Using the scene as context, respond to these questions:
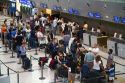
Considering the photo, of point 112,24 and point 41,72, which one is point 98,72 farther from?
point 112,24

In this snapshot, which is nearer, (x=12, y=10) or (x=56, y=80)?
(x=56, y=80)

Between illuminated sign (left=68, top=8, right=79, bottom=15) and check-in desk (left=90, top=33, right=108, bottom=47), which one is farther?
illuminated sign (left=68, top=8, right=79, bottom=15)

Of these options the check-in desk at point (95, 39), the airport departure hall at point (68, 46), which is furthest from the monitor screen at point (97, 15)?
the check-in desk at point (95, 39)

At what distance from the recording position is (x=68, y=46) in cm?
2038

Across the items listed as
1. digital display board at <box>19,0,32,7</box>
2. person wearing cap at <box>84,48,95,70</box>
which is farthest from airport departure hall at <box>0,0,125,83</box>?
digital display board at <box>19,0,32,7</box>

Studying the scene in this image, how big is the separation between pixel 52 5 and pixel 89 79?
18137 millimetres

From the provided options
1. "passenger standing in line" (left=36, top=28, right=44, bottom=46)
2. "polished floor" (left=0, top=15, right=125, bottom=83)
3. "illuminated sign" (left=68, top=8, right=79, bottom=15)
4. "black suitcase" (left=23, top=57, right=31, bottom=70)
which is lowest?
"polished floor" (left=0, top=15, right=125, bottom=83)

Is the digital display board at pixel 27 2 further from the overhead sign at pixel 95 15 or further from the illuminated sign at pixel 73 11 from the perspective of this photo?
the overhead sign at pixel 95 15

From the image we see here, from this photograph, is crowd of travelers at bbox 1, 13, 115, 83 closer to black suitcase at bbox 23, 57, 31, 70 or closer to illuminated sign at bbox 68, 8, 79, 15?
black suitcase at bbox 23, 57, 31, 70

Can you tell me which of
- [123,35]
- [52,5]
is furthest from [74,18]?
[123,35]

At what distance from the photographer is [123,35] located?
2277 cm

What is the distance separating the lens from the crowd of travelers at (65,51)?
569 inches

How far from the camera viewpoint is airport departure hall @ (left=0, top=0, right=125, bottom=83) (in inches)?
597

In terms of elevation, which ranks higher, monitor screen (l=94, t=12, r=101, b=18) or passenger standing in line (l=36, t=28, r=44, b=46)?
monitor screen (l=94, t=12, r=101, b=18)
